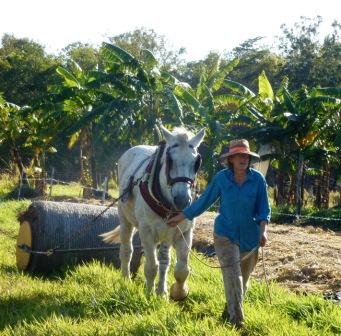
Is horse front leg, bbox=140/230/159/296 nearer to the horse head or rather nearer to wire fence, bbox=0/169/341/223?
the horse head

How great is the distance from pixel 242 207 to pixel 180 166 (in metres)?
0.72

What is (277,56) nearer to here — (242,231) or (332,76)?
(332,76)

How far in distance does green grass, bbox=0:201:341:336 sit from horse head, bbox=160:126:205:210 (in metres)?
1.03

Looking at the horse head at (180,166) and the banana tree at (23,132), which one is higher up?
the banana tree at (23,132)

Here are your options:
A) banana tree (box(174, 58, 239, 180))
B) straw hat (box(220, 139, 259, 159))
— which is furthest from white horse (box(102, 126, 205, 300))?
banana tree (box(174, 58, 239, 180))

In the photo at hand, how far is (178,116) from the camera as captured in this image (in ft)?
53.4

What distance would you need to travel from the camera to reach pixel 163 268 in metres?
5.93

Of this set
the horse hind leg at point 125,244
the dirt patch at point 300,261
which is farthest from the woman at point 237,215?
the horse hind leg at point 125,244

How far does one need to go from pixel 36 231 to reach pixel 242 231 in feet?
11.4

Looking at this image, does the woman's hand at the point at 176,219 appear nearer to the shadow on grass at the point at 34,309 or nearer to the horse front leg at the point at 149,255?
the horse front leg at the point at 149,255

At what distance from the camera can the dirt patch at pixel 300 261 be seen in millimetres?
6902

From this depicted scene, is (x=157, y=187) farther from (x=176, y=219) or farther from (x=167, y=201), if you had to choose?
(x=176, y=219)

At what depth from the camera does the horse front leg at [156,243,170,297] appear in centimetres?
588

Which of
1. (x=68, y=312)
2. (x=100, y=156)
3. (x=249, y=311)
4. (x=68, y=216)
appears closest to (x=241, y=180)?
(x=249, y=311)
